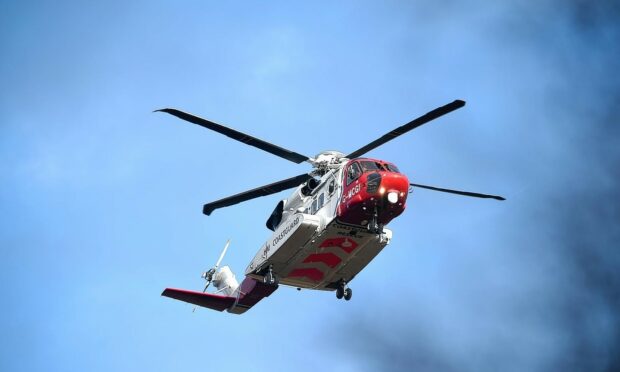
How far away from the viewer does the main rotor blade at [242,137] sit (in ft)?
120

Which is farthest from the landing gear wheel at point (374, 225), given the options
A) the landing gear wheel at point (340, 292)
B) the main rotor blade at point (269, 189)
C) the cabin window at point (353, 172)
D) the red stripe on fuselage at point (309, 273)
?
the landing gear wheel at point (340, 292)

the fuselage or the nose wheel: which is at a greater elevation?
the fuselage

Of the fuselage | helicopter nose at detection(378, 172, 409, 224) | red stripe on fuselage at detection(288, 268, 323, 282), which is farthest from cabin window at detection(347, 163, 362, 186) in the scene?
red stripe on fuselage at detection(288, 268, 323, 282)

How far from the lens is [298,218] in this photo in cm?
3853

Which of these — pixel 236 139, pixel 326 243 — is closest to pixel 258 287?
pixel 326 243

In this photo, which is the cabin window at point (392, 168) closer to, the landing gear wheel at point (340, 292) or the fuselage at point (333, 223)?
the fuselage at point (333, 223)

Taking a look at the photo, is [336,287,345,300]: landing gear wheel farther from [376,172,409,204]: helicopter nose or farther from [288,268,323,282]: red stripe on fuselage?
[376,172,409,204]: helicopter nose

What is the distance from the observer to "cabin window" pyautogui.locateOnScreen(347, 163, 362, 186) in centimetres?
3728

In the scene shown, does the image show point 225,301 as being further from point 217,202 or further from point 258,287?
point 217,202

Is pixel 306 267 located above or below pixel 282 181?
below

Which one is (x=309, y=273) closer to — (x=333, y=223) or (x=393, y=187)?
(x=333, y=223)

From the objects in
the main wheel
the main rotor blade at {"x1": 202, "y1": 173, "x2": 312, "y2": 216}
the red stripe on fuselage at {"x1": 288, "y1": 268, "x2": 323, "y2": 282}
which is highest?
the main rotor blade at {"x1": 202, "y1": 173, "x2": 312, "y2": 216}

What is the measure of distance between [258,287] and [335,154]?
8.29m

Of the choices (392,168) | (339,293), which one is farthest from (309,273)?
(392,168)
